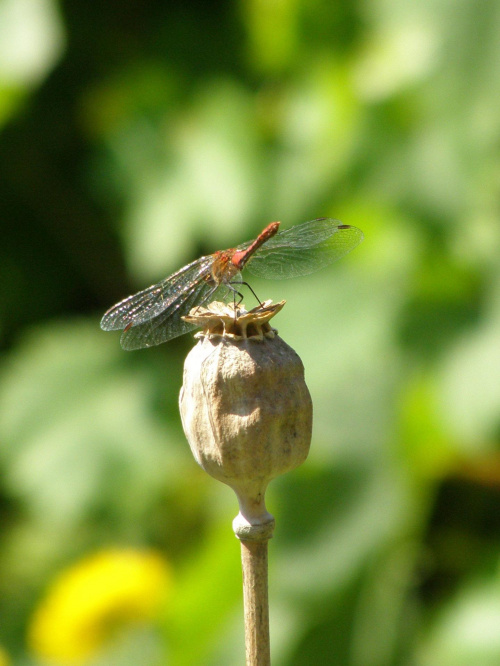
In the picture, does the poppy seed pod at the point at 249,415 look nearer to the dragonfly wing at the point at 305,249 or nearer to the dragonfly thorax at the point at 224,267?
the dragonfly thorax at the point at 224,267

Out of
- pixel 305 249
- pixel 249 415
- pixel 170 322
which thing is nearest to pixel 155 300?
pixel 170 322

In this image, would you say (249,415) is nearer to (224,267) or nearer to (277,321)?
(224,267)

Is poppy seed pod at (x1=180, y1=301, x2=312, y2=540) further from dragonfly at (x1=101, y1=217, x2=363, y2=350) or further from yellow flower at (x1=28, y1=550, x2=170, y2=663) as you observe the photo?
yellow flower at (x1=28, y1=550, x2=170, y2=663)

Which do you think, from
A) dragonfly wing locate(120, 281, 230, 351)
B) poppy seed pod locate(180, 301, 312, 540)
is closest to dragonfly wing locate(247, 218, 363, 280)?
dragonfly wing locate(120, 281, 230, 351)

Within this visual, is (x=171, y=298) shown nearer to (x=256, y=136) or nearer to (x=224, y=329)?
(x=224, y=329)

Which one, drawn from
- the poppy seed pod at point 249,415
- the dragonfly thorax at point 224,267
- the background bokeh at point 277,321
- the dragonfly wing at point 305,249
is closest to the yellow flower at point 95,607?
the background bokeh at point 277,321
